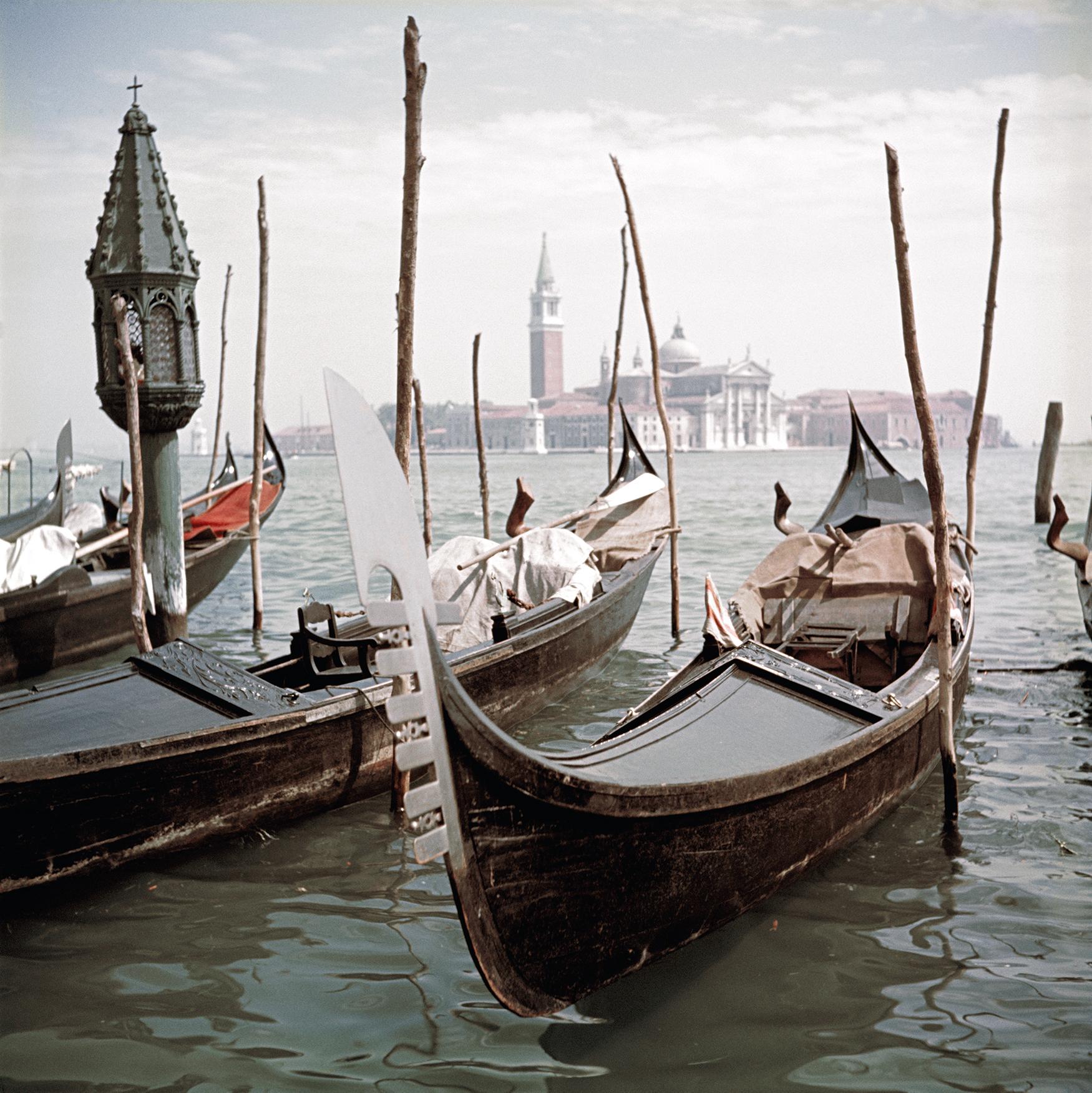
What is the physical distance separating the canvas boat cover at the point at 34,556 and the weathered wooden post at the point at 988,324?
172 inches

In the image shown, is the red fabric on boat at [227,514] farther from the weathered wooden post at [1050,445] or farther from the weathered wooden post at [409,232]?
the weathered wooden post at [1050,445]

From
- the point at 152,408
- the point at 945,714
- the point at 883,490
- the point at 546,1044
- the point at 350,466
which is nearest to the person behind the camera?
the point at 350,466

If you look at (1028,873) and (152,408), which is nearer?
(1028,873)

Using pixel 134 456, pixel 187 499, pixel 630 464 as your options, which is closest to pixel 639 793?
pixel 134 456

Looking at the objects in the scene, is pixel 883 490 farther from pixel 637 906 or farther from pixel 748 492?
pixel 748 492

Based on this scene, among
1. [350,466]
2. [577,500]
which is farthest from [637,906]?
[577,500]

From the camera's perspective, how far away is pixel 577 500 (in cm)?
2439

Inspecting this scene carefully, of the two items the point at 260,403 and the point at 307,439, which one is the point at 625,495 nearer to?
the point at 260,403

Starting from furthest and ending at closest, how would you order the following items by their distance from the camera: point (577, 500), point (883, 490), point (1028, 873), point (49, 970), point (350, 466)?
point (577, 500) < point (883, 490) < point (1028, 873) < point (49, 970) < point (350, 466)

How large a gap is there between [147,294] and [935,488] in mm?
3182

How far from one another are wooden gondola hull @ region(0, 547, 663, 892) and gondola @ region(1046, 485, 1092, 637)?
257 cm

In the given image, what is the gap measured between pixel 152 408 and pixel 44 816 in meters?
2.56

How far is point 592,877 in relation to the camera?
205 centimetres

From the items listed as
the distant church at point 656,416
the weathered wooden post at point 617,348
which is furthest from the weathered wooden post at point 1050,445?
the distant church at point 656,416
